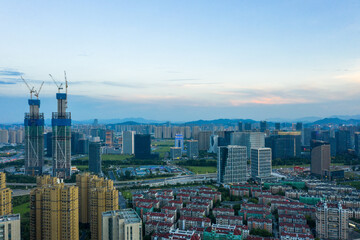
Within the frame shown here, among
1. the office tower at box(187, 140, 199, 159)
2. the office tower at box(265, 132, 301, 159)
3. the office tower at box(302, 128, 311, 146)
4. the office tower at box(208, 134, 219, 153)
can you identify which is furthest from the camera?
the office tower at box(302, 128, 311, 146)

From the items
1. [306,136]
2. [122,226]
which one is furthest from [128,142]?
[122,226]

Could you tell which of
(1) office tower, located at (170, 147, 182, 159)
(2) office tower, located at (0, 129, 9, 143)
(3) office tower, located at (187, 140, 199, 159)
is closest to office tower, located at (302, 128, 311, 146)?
(3) office tower, located at (187, 140, 199, 159)

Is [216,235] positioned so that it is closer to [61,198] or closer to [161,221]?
[161,221]

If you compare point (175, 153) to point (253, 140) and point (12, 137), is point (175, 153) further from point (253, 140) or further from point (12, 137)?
point (12, 137)

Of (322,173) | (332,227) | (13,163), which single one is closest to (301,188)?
(322,173)

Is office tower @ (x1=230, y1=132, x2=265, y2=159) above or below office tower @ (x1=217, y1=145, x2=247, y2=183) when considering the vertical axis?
above

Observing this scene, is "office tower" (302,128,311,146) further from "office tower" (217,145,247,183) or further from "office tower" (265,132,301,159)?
"office tower" (217,145,247,183)
